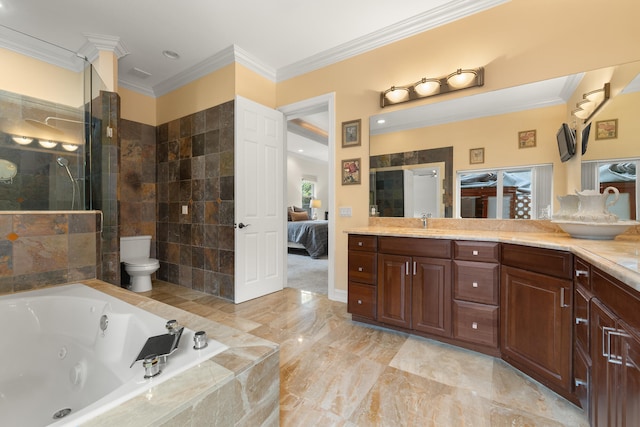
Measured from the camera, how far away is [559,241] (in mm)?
1569

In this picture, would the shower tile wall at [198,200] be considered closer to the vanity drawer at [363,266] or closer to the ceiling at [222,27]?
the ceiling at [222,27]

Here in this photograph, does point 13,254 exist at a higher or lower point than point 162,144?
lower

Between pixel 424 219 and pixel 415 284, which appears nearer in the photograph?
pixel 415 284

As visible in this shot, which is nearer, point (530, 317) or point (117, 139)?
point (530, 317)

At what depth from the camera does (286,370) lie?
175 cm

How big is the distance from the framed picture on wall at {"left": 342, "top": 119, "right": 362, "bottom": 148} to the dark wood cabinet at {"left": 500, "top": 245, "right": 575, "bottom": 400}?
173 cm

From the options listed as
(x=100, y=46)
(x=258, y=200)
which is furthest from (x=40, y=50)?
(x=258, y=200)

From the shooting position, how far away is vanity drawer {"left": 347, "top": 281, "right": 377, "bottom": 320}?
2.30 m

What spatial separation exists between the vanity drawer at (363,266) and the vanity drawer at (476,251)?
2.08 feet

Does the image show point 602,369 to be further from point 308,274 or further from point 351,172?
point 308,274

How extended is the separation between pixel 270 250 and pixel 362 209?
49.7 inches

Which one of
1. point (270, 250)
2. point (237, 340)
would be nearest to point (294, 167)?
point (270, 250)

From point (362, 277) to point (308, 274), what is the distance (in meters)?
2.04

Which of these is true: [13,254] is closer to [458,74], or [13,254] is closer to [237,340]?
A: [237,340]
